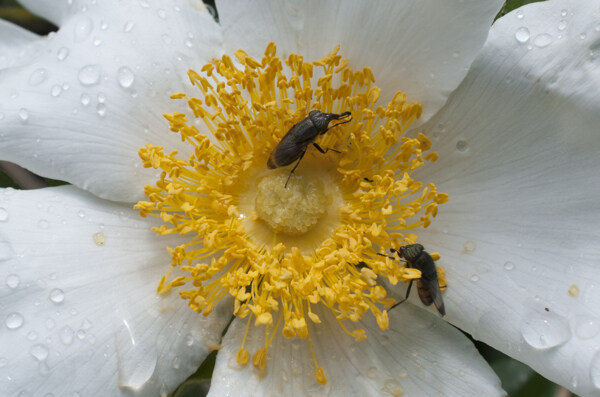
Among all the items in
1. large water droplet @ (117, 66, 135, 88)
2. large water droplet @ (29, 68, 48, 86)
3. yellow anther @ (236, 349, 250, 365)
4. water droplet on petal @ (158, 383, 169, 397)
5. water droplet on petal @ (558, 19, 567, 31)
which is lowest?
water droplet on petal @ (158, 383, 169, 397)

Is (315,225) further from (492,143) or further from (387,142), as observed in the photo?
(492,143)

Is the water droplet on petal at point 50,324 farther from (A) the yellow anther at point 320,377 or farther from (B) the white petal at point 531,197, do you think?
(B) the white petal at point 531,197

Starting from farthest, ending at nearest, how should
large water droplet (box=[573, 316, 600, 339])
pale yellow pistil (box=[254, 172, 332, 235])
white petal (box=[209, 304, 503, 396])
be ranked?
pale yellow pistil (box=[254, 172, 332, 235]) → white petal (box=[209, 304, 503, 396]) → large water droplet (box=[573, 316, 600, 339])

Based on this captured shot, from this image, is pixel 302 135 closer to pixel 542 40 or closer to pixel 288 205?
pixel 288 205

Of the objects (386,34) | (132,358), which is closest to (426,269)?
(386,34)

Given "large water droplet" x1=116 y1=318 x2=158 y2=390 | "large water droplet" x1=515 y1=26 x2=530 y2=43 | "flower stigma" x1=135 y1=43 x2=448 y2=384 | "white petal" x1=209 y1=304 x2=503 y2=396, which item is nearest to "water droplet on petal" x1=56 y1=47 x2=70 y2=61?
"flower stigma" x1=135 y1=43 x2=448 y2=384

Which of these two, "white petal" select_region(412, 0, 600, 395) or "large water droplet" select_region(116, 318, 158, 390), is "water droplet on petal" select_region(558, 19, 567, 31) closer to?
"white petal" select_region(412, 0, 600, 395)
